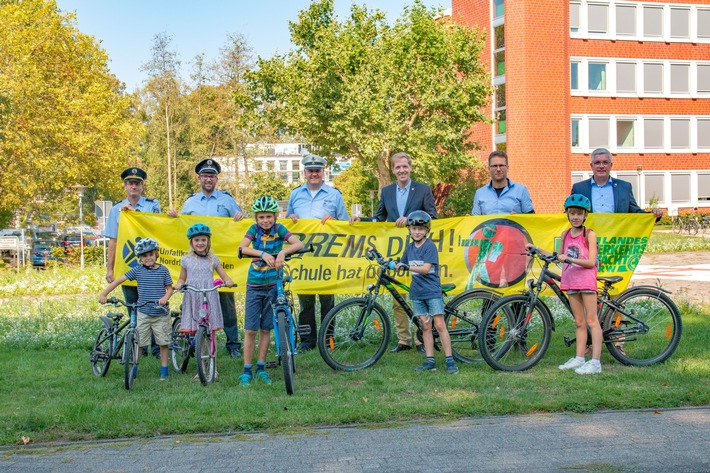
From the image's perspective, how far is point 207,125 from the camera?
58531 millimetres

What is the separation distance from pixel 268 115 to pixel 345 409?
4385cm

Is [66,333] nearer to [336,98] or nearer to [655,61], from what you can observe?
[336,98]

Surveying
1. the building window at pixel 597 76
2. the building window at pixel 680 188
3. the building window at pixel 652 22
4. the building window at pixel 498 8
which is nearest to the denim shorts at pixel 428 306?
the building window at pixel 498 8

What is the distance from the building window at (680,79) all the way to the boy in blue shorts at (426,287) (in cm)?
5253

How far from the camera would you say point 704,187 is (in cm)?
5628

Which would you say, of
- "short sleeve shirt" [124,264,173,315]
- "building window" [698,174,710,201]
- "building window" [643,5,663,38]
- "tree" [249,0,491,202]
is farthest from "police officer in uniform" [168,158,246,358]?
"building window" [698,174,710,201]

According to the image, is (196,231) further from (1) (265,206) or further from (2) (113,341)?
(2) (113,341)

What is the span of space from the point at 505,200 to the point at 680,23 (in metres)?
52.0

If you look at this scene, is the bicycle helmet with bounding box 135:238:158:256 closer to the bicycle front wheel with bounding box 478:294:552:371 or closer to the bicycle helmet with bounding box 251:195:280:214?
the bicycle helmet with bounding box 251:195:280:214

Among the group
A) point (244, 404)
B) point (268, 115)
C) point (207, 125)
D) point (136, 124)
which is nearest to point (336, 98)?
point (268, 115)

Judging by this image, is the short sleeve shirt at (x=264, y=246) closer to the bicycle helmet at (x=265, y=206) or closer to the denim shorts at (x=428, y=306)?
the bicycle helmet at (x=265, y=206)

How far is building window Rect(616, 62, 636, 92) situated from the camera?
53.9 metres

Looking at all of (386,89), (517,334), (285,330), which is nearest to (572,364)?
(517,334)

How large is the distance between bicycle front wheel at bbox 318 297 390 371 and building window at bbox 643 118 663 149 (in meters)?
50.5
